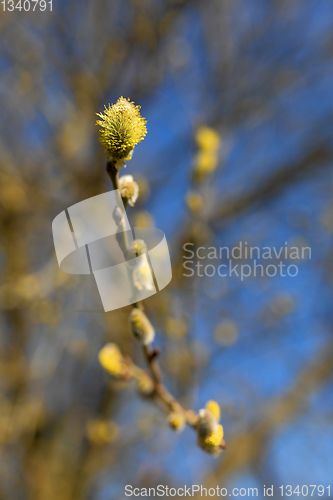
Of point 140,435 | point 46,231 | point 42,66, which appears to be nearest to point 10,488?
point 140,435

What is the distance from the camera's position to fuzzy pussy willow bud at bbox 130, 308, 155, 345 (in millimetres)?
698

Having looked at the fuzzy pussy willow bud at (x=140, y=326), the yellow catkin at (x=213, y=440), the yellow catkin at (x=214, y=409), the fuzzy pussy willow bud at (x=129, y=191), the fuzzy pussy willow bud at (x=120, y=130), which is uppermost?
the fuzzy pussy willow bud at (x=120, y=130)

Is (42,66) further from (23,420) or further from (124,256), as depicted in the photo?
(23,420)

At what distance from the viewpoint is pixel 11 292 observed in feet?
6.12

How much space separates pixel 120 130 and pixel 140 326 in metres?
0.38

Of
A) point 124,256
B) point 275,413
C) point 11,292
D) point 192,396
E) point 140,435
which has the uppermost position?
point 11,292

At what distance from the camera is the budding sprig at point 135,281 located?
55 cm

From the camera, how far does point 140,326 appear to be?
0.70 metres

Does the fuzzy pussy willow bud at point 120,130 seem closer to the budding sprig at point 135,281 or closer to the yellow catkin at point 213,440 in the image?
the budding sprig at point 135,281

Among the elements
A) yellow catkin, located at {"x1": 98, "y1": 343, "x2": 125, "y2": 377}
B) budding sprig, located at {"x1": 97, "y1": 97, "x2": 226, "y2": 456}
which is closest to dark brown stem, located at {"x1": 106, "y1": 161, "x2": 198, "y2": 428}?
budding sprig, located at {"x1": 97, "y1": 97, "x2": 226, "y2": 456}

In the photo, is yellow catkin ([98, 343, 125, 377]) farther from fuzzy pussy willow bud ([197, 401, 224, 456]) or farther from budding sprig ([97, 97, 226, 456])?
fuzzy pussy willow bud ([197, 401, 224, 456])

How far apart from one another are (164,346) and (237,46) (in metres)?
2.33

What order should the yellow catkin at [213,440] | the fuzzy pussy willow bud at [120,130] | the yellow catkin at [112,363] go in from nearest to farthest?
the fuzzy pussy willow bud at [120,130] < the yellow catkin at [213,440] < the yellow catkin at [112,363]

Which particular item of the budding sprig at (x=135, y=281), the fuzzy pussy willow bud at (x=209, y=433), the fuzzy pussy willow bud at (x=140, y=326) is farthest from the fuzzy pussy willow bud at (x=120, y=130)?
the fuzzy pussy willow bud at (x=209, y=433)
